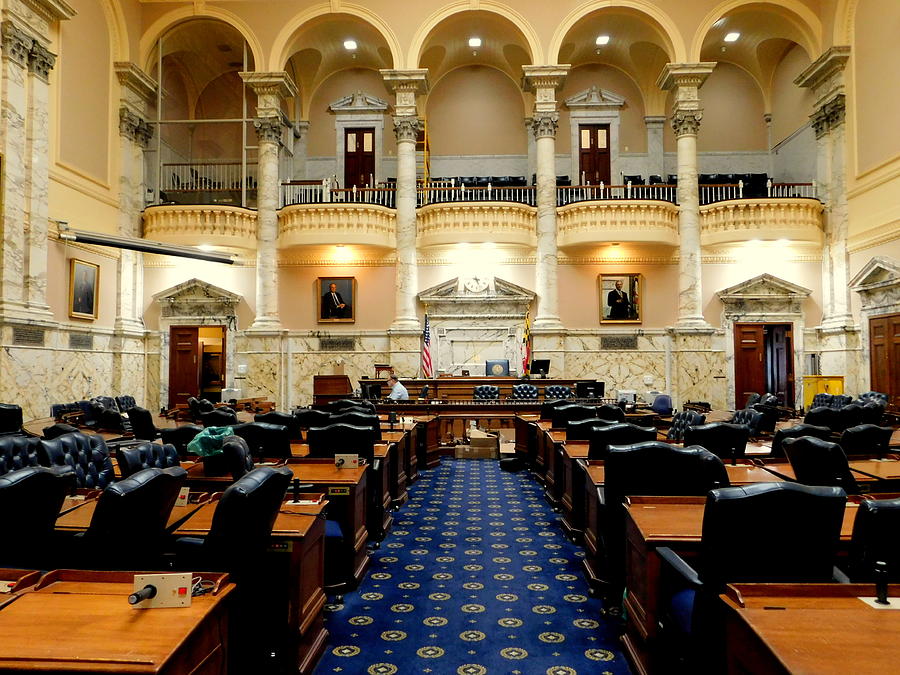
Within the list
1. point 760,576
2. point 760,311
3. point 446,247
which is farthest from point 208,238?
point 760,576

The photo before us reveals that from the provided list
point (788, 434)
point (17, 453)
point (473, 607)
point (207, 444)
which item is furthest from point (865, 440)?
point (17, 453)

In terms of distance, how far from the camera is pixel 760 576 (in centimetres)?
236

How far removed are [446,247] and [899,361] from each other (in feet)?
32.8

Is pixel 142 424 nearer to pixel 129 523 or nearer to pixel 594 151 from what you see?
pixel 129 523

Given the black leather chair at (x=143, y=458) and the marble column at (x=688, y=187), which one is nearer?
the black leather chair at (x=143, y=458)

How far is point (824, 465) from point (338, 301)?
1323cm

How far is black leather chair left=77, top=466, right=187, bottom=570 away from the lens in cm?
252

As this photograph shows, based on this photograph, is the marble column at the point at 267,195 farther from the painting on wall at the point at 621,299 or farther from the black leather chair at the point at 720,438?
the black leather chair at the point at 720,438

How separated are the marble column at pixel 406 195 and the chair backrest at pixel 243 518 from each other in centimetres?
1249

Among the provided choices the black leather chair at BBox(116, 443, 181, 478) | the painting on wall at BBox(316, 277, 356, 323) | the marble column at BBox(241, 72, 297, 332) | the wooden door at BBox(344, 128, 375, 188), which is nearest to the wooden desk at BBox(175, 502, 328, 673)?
the black leather chair at BBox(116, 443, 181, 478)

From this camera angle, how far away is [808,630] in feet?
5.99

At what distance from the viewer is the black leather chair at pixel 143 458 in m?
4.16

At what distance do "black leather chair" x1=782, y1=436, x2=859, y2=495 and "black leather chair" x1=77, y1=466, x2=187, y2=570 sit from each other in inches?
144

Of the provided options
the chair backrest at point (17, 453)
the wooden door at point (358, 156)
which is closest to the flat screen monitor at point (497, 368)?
the wooden door at point (358, 156)
